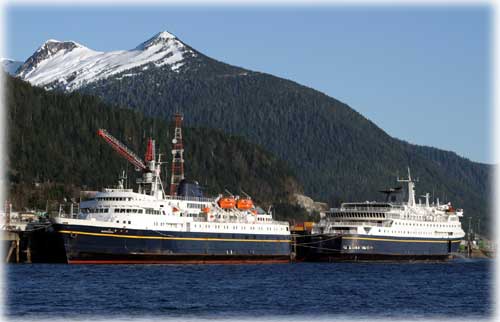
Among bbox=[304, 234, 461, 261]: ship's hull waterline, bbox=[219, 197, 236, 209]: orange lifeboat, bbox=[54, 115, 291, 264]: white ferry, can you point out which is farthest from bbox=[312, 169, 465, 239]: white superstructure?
bbox=[219, 197, 236, 209]: orange lifeboat

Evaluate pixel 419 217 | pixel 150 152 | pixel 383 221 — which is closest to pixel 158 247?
pixel 150 152

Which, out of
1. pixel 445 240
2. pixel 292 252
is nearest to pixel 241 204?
pixel 292 252

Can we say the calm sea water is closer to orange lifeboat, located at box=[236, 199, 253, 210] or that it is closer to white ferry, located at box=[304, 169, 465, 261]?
orange lifeboat, located at box=[236, 199, 253, 210]

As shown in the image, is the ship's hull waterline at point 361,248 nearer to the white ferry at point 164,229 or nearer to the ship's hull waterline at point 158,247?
the white ferry at point 164,229

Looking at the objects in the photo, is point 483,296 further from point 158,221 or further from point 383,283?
point 158,221

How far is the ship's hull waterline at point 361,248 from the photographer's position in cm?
13150

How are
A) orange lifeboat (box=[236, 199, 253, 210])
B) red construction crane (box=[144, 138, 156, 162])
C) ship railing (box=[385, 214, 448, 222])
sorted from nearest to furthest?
red construction crane (box=[144, 138, 156, 162])
orange lifeboat (box=[236, 199, 253, 210])
ship railing (box=[385, 214, 448, 222])

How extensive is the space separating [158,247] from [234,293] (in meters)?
34.7

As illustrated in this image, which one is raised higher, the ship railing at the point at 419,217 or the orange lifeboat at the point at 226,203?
the orange lifeboat at the point at 226,203

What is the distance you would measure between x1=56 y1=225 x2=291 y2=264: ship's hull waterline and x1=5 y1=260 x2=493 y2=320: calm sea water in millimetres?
3302

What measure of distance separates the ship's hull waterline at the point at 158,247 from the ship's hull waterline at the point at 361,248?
908cm

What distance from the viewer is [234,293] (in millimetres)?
77750

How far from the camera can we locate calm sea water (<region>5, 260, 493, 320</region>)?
2579 inches

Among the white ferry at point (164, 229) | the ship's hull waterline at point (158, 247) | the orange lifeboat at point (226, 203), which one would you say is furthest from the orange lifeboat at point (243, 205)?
the ship's hull waterline at point (158, 247)
